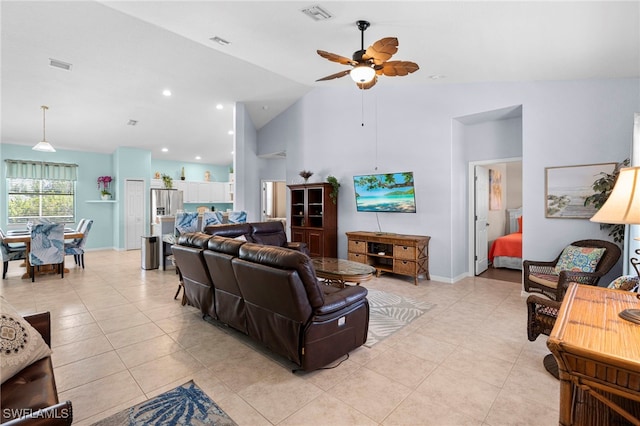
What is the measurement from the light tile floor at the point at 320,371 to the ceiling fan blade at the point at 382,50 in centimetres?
277

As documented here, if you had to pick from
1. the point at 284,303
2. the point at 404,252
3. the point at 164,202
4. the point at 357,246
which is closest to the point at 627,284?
the point at 284,303

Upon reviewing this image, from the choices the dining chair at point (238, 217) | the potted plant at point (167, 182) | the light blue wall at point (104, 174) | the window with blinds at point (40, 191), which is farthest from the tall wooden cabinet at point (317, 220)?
the window with blinds at point (40, 191)

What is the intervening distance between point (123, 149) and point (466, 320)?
9.35 meters

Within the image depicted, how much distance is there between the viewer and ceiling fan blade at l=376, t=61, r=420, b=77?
10.5ft

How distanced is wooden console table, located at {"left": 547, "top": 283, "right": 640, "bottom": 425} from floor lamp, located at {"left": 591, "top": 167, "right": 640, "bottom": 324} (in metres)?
0.08

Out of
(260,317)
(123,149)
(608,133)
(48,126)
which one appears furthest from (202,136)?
(608,133)

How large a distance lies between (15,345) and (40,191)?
28.7ft

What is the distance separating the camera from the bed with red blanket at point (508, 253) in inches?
235

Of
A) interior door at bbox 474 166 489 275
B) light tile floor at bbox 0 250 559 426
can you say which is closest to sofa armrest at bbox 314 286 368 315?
light tile floor at bbox 0 250 559 426

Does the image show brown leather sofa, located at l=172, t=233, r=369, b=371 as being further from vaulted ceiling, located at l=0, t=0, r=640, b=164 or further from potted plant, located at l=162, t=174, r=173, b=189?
potted plant, located at l=162, t=174, r=173, b=189

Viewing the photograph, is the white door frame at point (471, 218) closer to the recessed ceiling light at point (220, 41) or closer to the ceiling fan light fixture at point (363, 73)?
the ceiling fan light fixture at point (363, 73)

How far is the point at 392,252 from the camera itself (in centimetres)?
555

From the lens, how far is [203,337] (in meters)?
3.09

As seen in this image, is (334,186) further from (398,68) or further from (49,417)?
(49,417)
